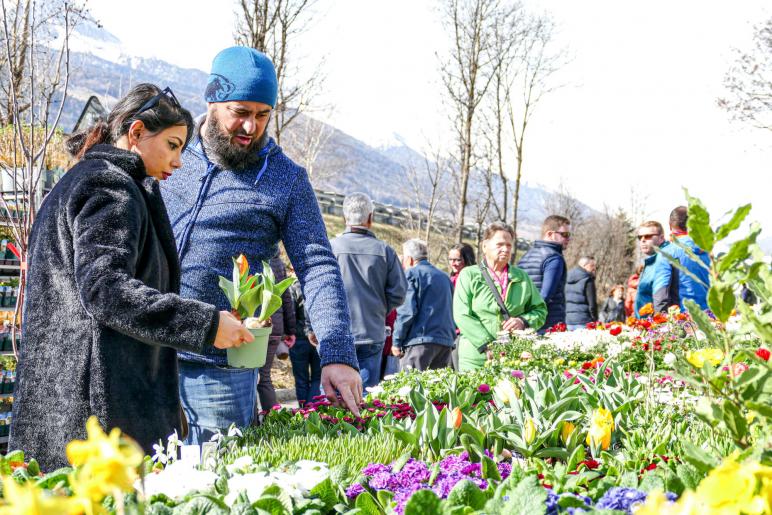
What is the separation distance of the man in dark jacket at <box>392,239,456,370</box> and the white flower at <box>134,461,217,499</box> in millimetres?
4637

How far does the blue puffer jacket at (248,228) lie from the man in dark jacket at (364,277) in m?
2.79

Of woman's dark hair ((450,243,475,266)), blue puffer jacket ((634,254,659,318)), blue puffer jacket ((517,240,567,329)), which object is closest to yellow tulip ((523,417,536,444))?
blue puffer jacket ((517,240,567,329))

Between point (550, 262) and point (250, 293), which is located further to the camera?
point (550, 262)

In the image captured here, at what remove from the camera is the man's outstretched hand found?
2383 millimetres

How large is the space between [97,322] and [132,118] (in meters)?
0.68

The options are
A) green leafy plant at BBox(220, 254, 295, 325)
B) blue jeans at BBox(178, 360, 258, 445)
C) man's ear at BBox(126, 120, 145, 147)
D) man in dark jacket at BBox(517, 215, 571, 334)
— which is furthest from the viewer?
man in dark jacket at BBox(517, 215, 571, 334)

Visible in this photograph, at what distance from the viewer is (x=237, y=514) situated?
4.53 ft

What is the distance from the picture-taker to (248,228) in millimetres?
2678

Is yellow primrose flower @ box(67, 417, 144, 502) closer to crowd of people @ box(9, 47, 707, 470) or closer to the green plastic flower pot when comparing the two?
crowd of people @ box(9, 47, 707, 470)

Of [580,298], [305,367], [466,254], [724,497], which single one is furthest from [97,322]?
[580,298]

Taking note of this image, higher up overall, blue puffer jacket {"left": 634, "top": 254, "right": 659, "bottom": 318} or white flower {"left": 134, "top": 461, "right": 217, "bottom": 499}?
blue puffer jacket {"left": 634, "top": 254, "right": 659, "bottom": 318}

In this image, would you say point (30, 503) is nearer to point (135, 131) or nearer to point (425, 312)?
point (135, 131)

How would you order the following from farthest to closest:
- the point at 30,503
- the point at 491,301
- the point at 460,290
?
the point at 460,290 < the point at 491,301 < the point at 30,503

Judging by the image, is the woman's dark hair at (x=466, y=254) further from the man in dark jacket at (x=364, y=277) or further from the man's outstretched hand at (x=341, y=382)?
the man's outstretched hand at (x=341, y=382)
